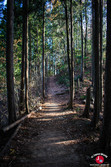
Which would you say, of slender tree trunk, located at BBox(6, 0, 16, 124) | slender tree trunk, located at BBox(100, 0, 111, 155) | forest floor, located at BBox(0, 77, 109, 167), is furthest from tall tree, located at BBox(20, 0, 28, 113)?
slender tree trunk, located at BBox(100, 0, 111, 155)

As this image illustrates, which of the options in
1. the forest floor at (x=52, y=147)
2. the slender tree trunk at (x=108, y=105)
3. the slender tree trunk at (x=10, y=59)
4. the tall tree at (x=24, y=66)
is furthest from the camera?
the tall tree at (x=24, y=66)

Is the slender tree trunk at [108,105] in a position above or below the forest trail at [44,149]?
above

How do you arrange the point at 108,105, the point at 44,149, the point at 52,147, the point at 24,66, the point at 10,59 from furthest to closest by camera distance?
the point at 24,66 → the point at 10,59 → the point at 52,147 → the point at 44,149 → the point at 108,105

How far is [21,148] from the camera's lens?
416 centimetres

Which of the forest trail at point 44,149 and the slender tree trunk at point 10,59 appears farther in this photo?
the slender tree trunk at point 10,59

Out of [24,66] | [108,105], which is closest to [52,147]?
[108,105]

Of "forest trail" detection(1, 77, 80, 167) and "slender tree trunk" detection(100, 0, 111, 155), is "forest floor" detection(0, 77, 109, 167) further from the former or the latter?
"slender tree trunk" detection(100, 0, 111, 155)

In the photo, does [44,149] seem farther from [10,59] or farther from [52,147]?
[10,59]

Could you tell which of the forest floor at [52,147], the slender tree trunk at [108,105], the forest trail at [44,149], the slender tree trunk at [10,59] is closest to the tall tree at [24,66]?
the slender tree trunk at [10,59]

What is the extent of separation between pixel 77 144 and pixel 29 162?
2.07m

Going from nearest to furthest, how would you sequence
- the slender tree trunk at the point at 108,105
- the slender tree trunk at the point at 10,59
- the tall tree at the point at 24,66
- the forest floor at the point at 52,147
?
the forest floor at the point at 52,147 → the slender tree trunk at the point at 108,105 → the slender tree trunk at the point at 10,59 → the tall tree at the point at 24,66

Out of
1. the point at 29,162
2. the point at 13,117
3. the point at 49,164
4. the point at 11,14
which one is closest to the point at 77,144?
the point at 49,164

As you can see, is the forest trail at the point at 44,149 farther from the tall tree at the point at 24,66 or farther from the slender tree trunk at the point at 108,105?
the tall tree at the point at 24,66

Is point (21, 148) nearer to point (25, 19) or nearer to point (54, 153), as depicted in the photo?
point (54, 153)
